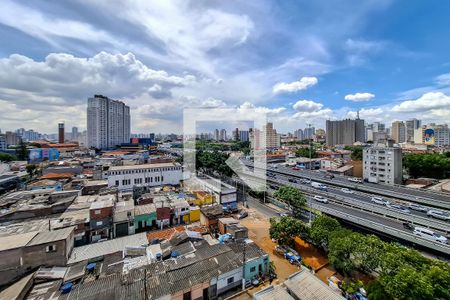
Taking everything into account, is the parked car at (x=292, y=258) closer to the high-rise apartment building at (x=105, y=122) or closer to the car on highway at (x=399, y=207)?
the car on highway at (x=399, y=207)

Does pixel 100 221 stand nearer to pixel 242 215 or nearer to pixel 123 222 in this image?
pixel 123 222

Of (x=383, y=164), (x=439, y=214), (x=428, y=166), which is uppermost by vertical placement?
(x=383, y=164)

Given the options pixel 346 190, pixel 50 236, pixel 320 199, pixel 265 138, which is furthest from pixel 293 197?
pixel 265 138

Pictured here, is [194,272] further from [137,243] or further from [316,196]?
[316,196]

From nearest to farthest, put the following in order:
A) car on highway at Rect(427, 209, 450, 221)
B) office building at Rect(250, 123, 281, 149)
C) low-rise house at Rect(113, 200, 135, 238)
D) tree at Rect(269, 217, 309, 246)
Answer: tree at Rect(269, 217, 309, 246), low-rise house at Rect(113, 200, 135, 238), car on highway at Rect(427, 209, 450, 221), office building at Rect(250, 123, 281, 149)

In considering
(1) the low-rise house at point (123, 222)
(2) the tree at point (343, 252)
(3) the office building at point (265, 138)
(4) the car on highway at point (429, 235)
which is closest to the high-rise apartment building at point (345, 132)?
(3) the office building at point (265, 138)

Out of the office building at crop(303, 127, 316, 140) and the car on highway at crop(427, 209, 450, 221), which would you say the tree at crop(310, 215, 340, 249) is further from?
the office building at crop(303, 127, 316, 140)

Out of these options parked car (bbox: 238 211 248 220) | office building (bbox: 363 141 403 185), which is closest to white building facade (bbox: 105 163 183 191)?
parked car (bbox: 238 211 248 220)
